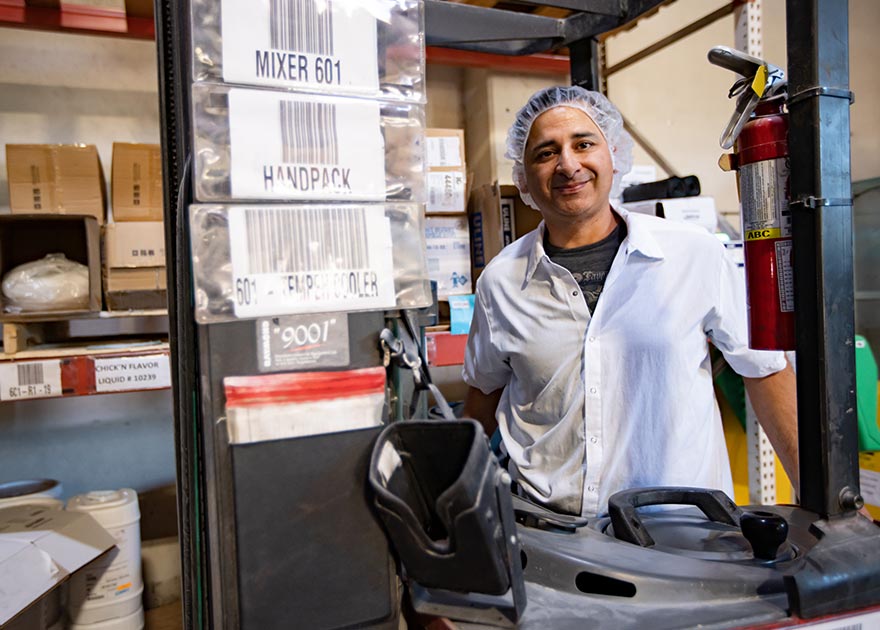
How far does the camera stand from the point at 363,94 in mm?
744

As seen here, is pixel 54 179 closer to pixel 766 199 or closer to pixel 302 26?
pixel 302 26

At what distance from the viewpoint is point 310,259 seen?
2.33 feet

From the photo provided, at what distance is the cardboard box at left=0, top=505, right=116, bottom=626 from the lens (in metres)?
1.83

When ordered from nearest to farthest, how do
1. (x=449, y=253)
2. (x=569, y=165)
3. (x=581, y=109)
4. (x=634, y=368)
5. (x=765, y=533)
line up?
1. (x=765, y=533)
2. (x=634, y=368)
3. (x=569, y=165)
4. (x=581, y=109)
5. (x=449, y=253)

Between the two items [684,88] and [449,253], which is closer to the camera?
[449,253]

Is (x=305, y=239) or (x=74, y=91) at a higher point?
(x=74, y=91)

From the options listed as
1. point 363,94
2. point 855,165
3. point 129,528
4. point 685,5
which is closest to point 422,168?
point 363,94

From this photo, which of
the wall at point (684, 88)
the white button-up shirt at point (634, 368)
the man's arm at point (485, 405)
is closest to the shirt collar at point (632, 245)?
the white button-up shirt at point (634, 368)

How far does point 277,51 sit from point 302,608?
0.60 meters

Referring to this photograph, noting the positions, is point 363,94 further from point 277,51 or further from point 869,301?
point 869,301

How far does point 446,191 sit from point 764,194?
2.04 metres

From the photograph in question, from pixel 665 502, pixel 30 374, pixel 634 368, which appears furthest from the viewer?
pixel 30 374

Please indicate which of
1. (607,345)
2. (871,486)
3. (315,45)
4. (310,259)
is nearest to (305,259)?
(310,259)

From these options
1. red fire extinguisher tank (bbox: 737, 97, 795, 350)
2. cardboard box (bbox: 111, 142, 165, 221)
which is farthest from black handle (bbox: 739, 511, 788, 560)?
cardboard box (bbox: 111, 142, 165, 221)
